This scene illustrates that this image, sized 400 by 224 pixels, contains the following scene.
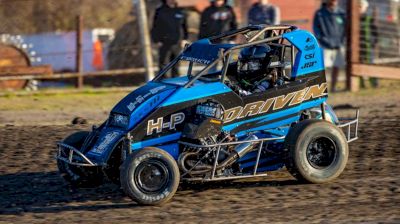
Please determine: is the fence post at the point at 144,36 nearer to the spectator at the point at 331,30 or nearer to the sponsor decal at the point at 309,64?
the spectator at the point at 331,30

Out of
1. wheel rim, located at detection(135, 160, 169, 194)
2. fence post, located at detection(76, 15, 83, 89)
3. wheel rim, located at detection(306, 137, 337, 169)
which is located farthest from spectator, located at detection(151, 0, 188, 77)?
wheel rim, located at detection(135, 160, 169, 194)

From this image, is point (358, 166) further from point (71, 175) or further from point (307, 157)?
point (71, 175)

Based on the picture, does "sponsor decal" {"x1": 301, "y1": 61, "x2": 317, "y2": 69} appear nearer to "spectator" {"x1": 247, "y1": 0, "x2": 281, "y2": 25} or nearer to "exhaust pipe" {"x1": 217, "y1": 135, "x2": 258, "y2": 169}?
"exhaust pipe" {"x1": 217, "y1": 135, "x2": 258, "y2": 169}

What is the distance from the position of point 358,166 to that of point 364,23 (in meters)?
8.46

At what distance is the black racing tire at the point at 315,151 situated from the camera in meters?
8.06

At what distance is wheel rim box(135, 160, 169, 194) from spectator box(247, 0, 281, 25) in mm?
8789

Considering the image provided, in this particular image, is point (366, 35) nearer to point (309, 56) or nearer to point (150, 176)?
point (309, 56)

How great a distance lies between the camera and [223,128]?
26.6 feet

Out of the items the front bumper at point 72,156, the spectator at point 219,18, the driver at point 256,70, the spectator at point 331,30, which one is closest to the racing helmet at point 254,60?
the driver at point 256,70

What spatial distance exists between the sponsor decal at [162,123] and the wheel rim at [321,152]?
1.27 metres

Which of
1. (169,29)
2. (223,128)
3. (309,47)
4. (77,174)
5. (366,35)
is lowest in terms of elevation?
(77,174)

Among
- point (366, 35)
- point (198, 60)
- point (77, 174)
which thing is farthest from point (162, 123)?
point (366, 35)

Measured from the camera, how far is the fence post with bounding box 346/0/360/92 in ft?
52.8

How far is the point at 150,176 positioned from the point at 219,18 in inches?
345
